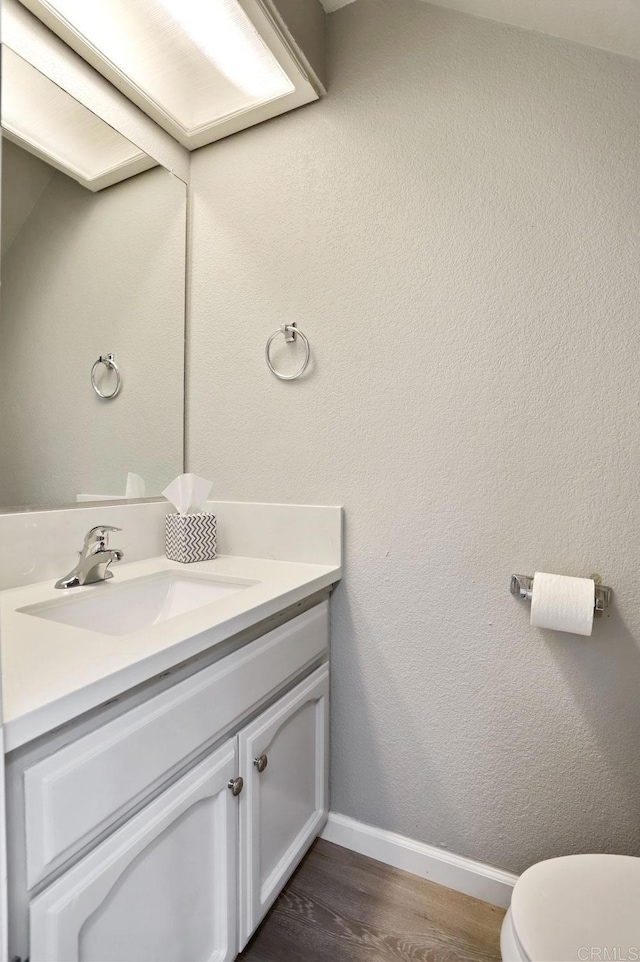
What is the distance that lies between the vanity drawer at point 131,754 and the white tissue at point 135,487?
2.17 ft

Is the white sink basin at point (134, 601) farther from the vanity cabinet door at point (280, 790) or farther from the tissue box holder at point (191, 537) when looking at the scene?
the vanity cabinet door at point (280, 790)

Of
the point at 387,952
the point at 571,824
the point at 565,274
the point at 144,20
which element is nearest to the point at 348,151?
the point at 144,20

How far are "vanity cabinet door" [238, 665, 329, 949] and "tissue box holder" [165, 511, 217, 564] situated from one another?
1.56 ft

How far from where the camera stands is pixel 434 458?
127 centimetres

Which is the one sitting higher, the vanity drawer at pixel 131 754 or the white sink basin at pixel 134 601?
the white sink basin at pixel 134 601

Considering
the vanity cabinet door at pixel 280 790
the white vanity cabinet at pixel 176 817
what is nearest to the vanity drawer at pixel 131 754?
the white vanity cabinet at pixel 176 817

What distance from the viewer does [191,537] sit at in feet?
4.78

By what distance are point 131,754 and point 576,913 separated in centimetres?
72

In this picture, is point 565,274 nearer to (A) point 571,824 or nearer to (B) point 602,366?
(B) point 602,366

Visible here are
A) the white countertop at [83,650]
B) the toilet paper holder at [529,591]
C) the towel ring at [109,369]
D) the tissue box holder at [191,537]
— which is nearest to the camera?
the white countertop at [83,650]

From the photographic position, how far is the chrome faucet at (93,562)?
117 centimetres

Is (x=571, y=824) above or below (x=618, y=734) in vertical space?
A: below

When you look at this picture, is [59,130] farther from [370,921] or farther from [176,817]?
[370,921]

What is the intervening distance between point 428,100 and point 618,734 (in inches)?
62.4
